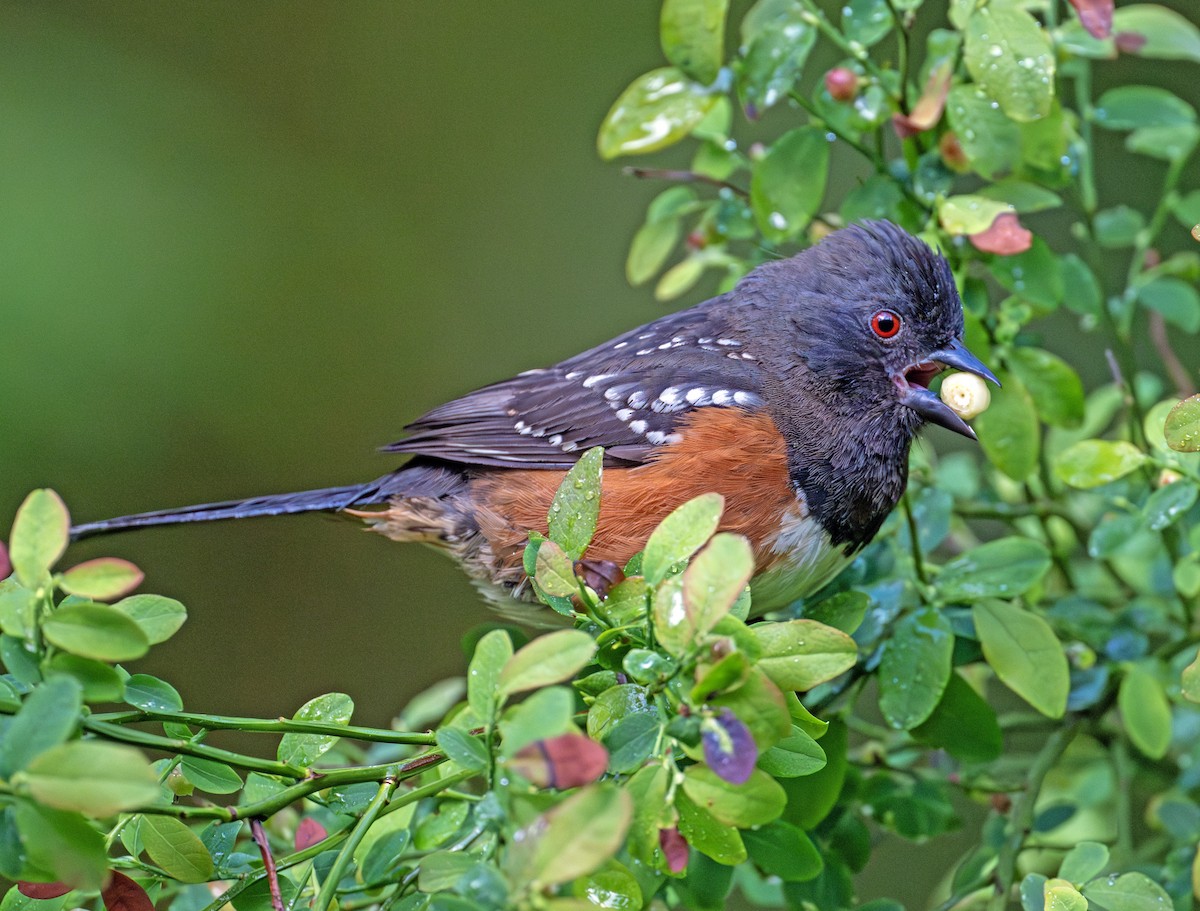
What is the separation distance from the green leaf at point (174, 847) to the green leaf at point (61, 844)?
0.24 m

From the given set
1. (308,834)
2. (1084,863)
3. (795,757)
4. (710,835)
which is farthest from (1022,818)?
(308,834)

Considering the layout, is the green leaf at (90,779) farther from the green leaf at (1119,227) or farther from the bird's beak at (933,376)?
the green leaf at (1119,227)

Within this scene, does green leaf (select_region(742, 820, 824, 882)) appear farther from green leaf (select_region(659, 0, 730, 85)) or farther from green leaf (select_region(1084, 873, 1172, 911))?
green leaf (select_region(659, 0, 730, 85))

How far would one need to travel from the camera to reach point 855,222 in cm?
194

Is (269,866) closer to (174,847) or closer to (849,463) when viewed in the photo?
(174,847)

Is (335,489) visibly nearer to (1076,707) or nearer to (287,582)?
(1076,707)

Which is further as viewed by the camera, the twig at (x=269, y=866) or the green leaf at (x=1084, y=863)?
the green leaf at (x=1084, y=863)

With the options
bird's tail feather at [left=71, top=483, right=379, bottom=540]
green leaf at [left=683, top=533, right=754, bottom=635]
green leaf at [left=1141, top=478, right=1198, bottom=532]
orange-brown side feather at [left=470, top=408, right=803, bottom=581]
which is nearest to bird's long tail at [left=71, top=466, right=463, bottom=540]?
bird's tail feather at [left=71, top=483, right=379, bottom=540]

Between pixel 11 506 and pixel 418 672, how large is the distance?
1.77 metres

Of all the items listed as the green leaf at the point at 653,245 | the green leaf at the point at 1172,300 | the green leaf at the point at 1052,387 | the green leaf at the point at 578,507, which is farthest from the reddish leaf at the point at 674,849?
the green leaf at the point at 1172,300

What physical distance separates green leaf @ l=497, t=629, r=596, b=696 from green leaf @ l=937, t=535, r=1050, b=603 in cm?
83

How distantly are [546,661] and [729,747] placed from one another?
0.17m

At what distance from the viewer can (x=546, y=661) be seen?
0.92 meters

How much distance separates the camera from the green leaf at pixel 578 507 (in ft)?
3.90
